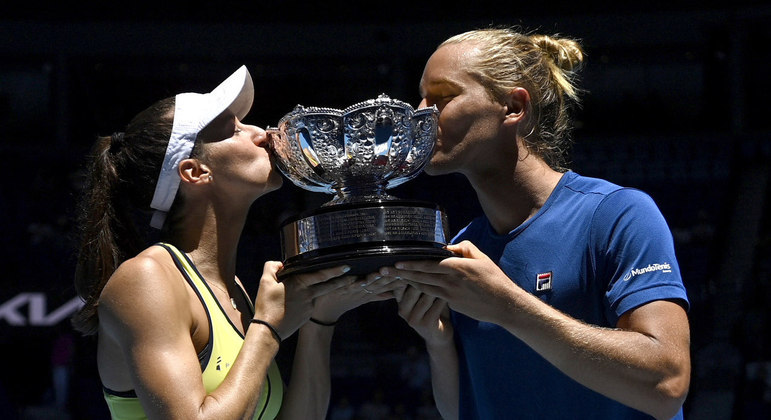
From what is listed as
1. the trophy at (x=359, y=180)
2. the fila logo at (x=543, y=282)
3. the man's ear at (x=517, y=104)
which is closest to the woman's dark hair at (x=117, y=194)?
the trophy at (x=359, y=180)

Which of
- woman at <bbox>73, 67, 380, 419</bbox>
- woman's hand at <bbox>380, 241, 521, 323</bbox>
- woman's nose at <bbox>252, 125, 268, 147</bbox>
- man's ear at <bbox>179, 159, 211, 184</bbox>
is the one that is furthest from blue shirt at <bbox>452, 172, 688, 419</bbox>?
man's ear at <bbox>179, 159, 211, 184</bbox>

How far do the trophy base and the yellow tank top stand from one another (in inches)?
12.3

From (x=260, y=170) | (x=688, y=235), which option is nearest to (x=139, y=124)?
(x=260, y=170)

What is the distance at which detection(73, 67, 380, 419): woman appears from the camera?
186cm

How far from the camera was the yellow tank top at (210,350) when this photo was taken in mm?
1996

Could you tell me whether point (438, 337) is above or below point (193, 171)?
below

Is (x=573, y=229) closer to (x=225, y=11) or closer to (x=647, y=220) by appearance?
(x=647, y=220)

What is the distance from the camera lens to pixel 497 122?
7.40 feet

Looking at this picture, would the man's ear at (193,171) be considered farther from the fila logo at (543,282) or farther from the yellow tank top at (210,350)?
the fila logo at (543,282)

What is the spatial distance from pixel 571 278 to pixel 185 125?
37.7 inches

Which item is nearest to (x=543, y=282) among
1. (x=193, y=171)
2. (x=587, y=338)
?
(x=587, y=338)

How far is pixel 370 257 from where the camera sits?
5.81ft

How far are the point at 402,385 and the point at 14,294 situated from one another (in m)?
3.94

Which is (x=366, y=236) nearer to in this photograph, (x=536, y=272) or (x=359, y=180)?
(x=359, y=180)
